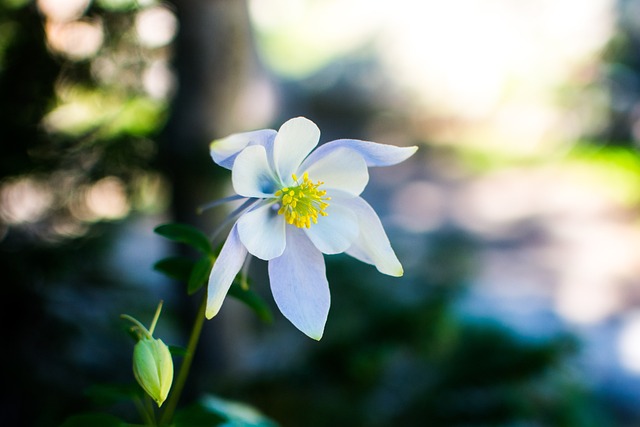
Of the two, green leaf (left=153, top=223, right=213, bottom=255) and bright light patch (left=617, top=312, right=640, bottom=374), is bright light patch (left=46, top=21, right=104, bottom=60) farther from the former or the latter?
bright light patch (left=617, top=312, right=640, bottom=374)

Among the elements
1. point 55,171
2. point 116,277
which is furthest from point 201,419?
point 116,277

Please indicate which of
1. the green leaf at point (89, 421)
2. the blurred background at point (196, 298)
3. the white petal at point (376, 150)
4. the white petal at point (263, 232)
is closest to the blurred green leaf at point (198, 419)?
the green leaf at point (89, 421)

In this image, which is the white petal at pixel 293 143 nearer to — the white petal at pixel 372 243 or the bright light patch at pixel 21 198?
the white petal at pixel 372 243

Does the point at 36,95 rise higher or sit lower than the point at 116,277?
higher

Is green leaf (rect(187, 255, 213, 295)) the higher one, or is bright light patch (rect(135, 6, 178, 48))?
bright light patch (rect(135, 6, 178, 48))

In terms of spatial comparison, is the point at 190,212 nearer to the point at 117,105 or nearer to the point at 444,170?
the point at 117,105

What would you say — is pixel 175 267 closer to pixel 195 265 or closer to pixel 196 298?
pixel 195 265

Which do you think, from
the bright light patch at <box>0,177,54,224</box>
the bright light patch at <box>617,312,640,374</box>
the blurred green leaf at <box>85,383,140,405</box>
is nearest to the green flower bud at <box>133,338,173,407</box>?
the blurred green leaf at <box>85,383,140,405</box>
